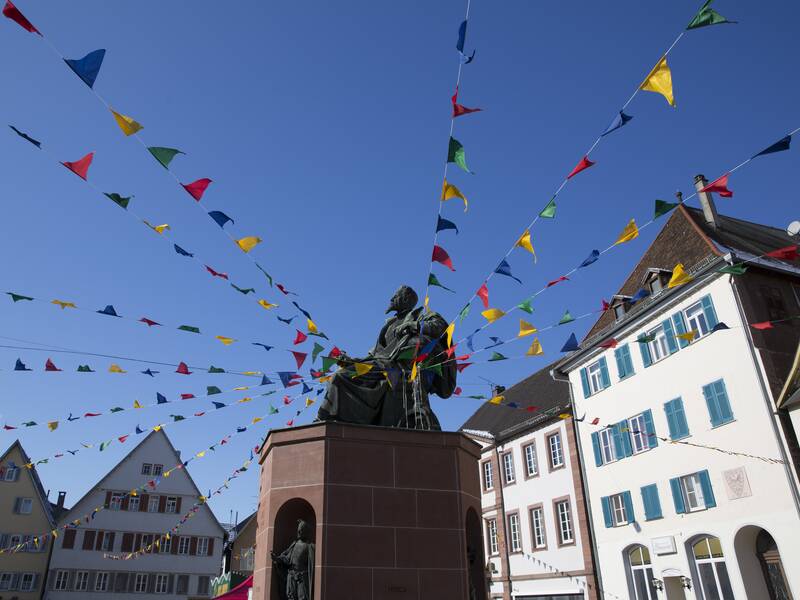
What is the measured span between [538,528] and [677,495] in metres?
8.53

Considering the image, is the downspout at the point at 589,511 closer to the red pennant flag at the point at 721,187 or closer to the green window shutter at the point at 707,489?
the green window shutter at the point at 707,489

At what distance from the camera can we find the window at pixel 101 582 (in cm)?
3278

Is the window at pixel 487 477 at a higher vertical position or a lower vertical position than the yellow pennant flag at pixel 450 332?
higher

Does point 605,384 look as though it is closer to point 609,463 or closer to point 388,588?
point 609,463

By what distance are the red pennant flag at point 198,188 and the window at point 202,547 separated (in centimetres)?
3269

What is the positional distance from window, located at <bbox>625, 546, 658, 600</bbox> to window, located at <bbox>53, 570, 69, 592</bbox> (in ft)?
88.6

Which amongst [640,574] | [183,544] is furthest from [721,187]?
[183,544]

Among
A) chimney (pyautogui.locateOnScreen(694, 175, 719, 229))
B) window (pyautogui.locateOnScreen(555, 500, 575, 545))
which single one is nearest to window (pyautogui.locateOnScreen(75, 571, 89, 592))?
window (pyautogui.locateOnScreen(555, 500, 575, 545))

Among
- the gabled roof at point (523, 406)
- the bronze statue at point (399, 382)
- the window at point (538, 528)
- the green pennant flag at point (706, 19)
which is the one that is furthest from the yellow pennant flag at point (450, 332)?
the window at point (538, 528)

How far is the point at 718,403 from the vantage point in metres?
19.0

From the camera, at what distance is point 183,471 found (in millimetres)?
37062

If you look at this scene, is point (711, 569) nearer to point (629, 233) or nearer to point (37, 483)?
point (629, 233)

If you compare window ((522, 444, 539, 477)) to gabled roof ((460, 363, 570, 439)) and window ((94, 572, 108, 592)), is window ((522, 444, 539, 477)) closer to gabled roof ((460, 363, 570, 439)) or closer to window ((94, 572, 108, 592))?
gabled roof ((460, 363, 570, 439))

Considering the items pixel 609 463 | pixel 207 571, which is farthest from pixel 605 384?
pixel 207 571
